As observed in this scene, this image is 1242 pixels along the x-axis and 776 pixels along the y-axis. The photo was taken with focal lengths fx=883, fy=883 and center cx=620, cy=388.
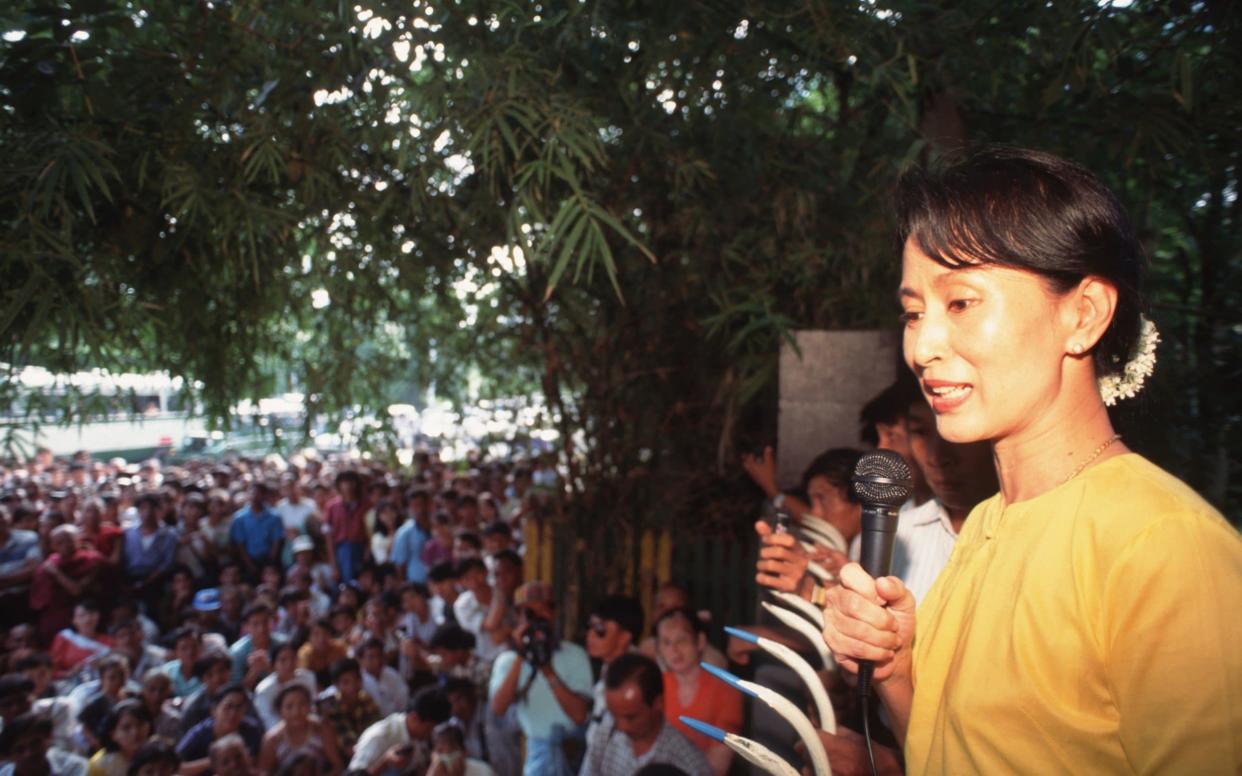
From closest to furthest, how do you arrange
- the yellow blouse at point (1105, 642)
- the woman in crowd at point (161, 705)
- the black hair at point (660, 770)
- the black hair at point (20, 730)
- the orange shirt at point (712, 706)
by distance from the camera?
the yellow blouse at point (1105, 642) → the black hair at point (660, 770) → the orange shirt at point (712, 706) → the black hair at point (20, 730) → the woman in crowd at point (161, 705)

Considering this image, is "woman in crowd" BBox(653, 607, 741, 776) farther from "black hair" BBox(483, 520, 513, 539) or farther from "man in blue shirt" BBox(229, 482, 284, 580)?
"man in blue shirt" BBox(229, 482, 284, 580)

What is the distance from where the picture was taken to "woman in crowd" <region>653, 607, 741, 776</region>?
341 cm

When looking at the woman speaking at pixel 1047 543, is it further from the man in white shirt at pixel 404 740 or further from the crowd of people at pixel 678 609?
the man in white shirt at pixel 404 740

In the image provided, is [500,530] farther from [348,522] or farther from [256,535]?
[256,535]

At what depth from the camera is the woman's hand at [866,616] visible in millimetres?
1047

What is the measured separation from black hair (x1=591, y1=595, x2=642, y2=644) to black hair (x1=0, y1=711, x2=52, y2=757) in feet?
7.86

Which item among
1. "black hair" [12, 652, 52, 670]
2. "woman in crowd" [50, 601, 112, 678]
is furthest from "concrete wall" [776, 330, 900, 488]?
"woman in crowd" [50, 601, 112, 678]

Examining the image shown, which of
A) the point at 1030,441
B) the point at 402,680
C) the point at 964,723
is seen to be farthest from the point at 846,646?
the point at 402,680

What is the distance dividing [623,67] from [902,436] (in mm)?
1706

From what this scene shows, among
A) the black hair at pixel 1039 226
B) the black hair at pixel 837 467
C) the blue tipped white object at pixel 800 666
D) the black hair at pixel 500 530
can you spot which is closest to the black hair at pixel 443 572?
the black hair at pixel 500 530

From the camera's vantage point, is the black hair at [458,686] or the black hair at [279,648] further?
the black hair at [279,648]

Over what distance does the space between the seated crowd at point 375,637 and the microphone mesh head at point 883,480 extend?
0.51 meters

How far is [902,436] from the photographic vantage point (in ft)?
8.48

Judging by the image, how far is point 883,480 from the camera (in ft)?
3.81
